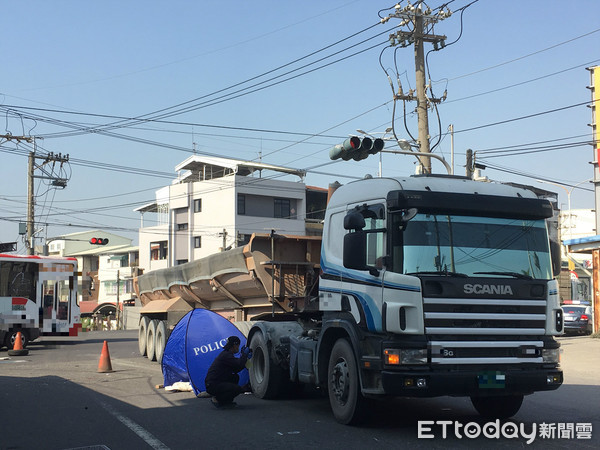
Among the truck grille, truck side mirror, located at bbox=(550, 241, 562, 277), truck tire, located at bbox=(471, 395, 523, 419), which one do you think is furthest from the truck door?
truck tire, located at bbox=(471, 395, 523, 419)

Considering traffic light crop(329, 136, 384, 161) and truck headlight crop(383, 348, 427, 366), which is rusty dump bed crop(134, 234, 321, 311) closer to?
traffic light crop(329, 136, 384, 161)

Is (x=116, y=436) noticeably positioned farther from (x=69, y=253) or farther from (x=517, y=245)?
(x=69, y=253)

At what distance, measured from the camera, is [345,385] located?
27.7ft

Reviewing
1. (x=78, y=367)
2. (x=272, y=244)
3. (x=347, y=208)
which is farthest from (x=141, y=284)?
(x=347, y=208)

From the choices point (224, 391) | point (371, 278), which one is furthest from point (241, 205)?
point (371, 278)

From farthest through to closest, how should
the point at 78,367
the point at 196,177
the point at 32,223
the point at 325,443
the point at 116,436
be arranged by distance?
the point at 196,177 → the point at 32,223 → the point at 78,367 → the point at 116,436 → the point at 325,443

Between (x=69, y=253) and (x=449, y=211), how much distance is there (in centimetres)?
8197

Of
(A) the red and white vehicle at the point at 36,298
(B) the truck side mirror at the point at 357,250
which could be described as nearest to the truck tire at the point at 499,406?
(B) the truck side mirror at the point at 357,250

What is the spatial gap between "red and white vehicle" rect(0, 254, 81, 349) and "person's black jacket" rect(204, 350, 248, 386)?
15373mm

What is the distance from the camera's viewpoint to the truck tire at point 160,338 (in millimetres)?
18828

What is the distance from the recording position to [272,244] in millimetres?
12969

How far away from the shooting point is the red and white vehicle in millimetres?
23328

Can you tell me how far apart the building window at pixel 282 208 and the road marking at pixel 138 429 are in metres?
45.0

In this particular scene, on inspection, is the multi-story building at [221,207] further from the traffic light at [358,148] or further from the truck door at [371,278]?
the truck door at [371,278]
